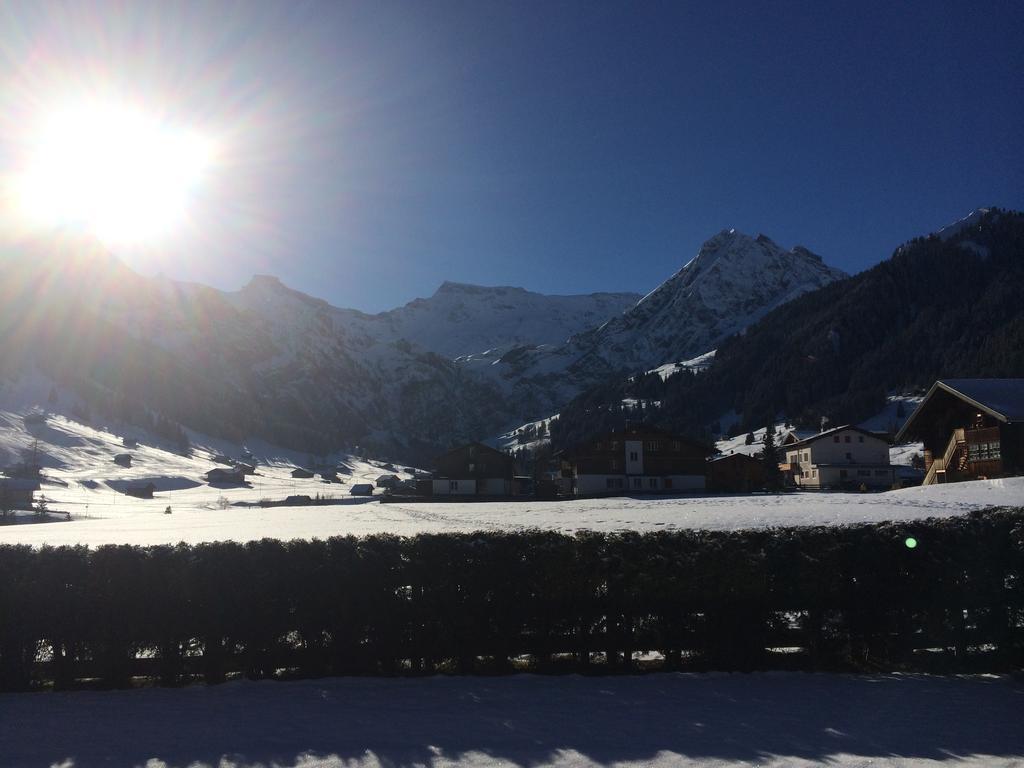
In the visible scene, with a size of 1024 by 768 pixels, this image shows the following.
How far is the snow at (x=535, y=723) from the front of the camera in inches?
330

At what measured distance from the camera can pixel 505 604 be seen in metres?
11.9

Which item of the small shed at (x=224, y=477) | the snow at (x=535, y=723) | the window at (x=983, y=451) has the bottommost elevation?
the snow at (x=535, y=723)

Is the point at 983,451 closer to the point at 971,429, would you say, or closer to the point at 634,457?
the point at 971,429

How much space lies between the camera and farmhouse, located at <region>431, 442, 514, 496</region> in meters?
89.2

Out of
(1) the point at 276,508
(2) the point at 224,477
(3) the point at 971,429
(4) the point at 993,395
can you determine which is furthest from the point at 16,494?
(4) the point at 993,395

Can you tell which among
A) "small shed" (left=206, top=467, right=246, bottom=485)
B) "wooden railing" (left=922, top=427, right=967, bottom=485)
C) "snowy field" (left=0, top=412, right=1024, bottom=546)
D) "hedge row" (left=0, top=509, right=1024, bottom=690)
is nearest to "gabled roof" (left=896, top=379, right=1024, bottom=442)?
"wooden railing" (left=922, top=427, right=967, bottom=485)

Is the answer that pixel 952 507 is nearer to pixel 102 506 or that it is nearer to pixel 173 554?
pixel 173 554

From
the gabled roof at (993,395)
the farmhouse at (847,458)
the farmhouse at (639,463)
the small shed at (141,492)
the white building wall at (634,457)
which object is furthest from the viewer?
the small shed at (141,492)

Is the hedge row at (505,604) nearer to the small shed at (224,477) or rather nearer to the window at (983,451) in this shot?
the window at (983,451)

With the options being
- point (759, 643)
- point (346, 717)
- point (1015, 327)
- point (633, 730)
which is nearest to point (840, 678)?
point (759, 643)

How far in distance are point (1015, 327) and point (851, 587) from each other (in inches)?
7384

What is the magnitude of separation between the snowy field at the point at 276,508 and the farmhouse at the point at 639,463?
1787 centimetres

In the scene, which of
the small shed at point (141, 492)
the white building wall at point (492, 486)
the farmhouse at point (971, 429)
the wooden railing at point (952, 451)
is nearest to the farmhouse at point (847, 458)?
the farmhouse at point (971, 429)

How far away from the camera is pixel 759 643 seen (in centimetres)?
1175
